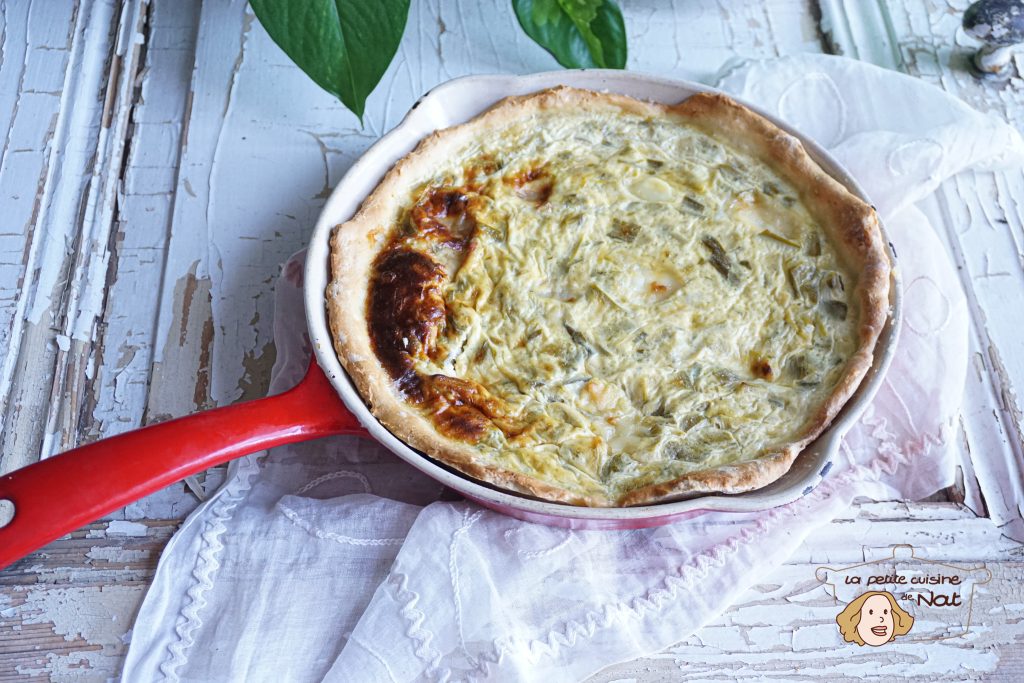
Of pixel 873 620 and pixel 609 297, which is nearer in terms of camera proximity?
pixel 873 620

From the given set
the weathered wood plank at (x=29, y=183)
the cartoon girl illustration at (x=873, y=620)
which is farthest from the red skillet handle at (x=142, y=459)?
the cartoon girl illustration at (x=873, y=620)

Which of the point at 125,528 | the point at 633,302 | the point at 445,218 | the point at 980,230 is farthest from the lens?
the point at 980,230

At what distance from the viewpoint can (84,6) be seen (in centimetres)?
291

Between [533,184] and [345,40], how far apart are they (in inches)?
26.3

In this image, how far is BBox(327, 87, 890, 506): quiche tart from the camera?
1942 millimetres

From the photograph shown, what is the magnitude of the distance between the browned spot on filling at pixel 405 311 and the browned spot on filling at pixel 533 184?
0.33 metres

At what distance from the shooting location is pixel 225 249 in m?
2.50

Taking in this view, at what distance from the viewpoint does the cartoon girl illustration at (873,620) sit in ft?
6.42

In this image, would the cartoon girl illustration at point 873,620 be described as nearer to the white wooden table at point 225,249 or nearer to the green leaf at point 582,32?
the white wooden table at point 225,249

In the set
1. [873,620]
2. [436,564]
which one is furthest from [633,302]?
[873,620]

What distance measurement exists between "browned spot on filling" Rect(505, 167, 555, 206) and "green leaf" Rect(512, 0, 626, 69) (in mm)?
573

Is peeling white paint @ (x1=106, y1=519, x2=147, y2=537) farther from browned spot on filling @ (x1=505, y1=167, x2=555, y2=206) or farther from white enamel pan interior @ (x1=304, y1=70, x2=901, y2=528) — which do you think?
browned spot on filling @ (x1=505, y1=167, x2=555, y2=206)

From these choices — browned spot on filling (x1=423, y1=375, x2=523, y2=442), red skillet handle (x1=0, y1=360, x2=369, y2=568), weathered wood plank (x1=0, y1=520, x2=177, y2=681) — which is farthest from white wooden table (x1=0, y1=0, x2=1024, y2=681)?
browned spot on filling (x1=423, y1=375, x2=523, y2=442)

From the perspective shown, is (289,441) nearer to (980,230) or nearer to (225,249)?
(225,249)
